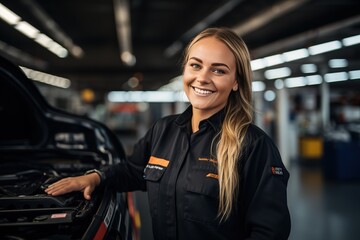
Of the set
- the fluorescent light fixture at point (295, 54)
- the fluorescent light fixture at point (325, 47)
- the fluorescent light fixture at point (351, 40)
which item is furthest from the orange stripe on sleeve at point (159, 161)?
the fluorescent light fixture at point (295, 54)

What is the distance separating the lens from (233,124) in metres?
1.47

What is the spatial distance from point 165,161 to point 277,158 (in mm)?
505

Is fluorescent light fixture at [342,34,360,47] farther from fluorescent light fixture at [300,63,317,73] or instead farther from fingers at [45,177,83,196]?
fingers at [45,177,83,196]

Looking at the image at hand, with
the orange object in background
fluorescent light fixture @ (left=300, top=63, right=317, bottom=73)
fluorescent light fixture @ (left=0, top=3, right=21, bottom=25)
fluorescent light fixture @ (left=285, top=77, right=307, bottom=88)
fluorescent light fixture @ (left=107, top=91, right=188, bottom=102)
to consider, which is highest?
fluorescent light fixture @ (left=107, top=91, right=188, bottom=102)

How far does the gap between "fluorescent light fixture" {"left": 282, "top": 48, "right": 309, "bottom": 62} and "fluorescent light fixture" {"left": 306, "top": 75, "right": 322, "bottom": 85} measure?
5267mm

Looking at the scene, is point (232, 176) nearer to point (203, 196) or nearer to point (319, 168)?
point (203, 196)

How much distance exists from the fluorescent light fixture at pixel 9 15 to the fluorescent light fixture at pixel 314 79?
11701mm

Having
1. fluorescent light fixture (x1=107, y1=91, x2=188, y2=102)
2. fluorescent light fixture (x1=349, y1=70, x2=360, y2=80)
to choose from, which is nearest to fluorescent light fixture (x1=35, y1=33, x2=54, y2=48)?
fluorescent light fixture (x1=349, y1=70, x2=360, y2=80)

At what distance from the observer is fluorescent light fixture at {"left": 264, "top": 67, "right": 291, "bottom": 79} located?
43.3ft

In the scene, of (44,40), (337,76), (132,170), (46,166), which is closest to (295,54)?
(337,76)

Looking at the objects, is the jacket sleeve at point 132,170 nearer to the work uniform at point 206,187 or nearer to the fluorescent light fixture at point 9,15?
the work uniform at point 206,187

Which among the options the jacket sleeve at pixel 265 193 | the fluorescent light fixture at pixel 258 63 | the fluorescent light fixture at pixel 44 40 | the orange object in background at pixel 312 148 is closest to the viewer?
the jacket sleeve at pixel 265 193

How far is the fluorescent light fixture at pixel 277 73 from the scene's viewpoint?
1320cm

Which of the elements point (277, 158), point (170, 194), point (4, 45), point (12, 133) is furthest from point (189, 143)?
point (4, 45)
